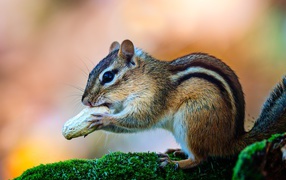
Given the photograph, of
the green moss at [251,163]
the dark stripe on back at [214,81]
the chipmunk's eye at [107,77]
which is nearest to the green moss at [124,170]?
the dark stripe on back at [214,81]

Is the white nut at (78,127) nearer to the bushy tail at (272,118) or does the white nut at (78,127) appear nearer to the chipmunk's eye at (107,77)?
the chipmunk's eye at (107,77)

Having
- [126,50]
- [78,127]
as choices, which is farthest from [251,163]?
[126,50]

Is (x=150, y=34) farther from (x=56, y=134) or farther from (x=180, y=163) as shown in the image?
(x=180, y=163)

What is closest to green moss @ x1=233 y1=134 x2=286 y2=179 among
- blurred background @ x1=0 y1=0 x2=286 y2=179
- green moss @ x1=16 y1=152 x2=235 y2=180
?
green moss @ x1=16 y1=152 x2=235 y2=180

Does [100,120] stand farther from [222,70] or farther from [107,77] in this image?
[222,70]

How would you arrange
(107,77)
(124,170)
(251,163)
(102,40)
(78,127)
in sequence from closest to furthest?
(251,163) < (124,170) < (78,127) < (107,77) < (102,40)

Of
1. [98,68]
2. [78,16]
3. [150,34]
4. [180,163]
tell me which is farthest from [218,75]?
[78,16]
